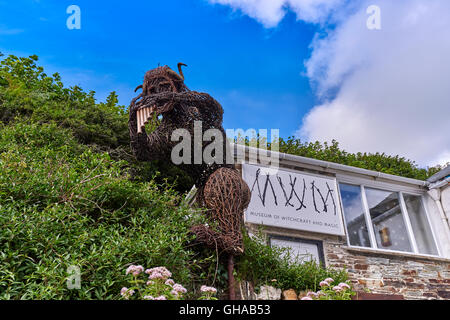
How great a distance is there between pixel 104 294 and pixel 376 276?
5.71 m

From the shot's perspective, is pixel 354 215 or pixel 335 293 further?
pixel 354 215

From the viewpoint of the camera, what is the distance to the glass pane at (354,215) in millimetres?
7523

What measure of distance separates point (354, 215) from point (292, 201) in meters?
1.80

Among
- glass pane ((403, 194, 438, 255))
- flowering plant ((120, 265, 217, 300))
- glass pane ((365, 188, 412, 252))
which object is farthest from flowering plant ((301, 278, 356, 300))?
glass pane ((403, 194, 438, 255))

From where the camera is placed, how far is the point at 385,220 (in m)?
8.14

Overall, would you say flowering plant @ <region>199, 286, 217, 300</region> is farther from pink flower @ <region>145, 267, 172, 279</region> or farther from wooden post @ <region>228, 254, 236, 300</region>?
wooden post @ <region>228, 254, 236, 300</region>

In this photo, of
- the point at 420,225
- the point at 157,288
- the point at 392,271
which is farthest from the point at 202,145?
the point at 420,225

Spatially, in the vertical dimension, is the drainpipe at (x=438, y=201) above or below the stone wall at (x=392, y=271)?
above

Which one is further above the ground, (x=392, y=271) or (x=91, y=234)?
(x=392, y=271)

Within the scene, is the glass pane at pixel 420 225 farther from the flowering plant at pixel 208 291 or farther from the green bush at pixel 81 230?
the flowering plant at pixel 208 291

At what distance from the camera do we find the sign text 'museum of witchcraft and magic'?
6609 mm

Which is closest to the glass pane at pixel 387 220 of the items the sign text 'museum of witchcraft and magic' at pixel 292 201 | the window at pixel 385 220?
the window at pixel 385 220

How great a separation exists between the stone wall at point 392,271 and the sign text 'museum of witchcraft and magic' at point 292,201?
1.64ft

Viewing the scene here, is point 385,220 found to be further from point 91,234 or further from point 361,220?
point 91,234
